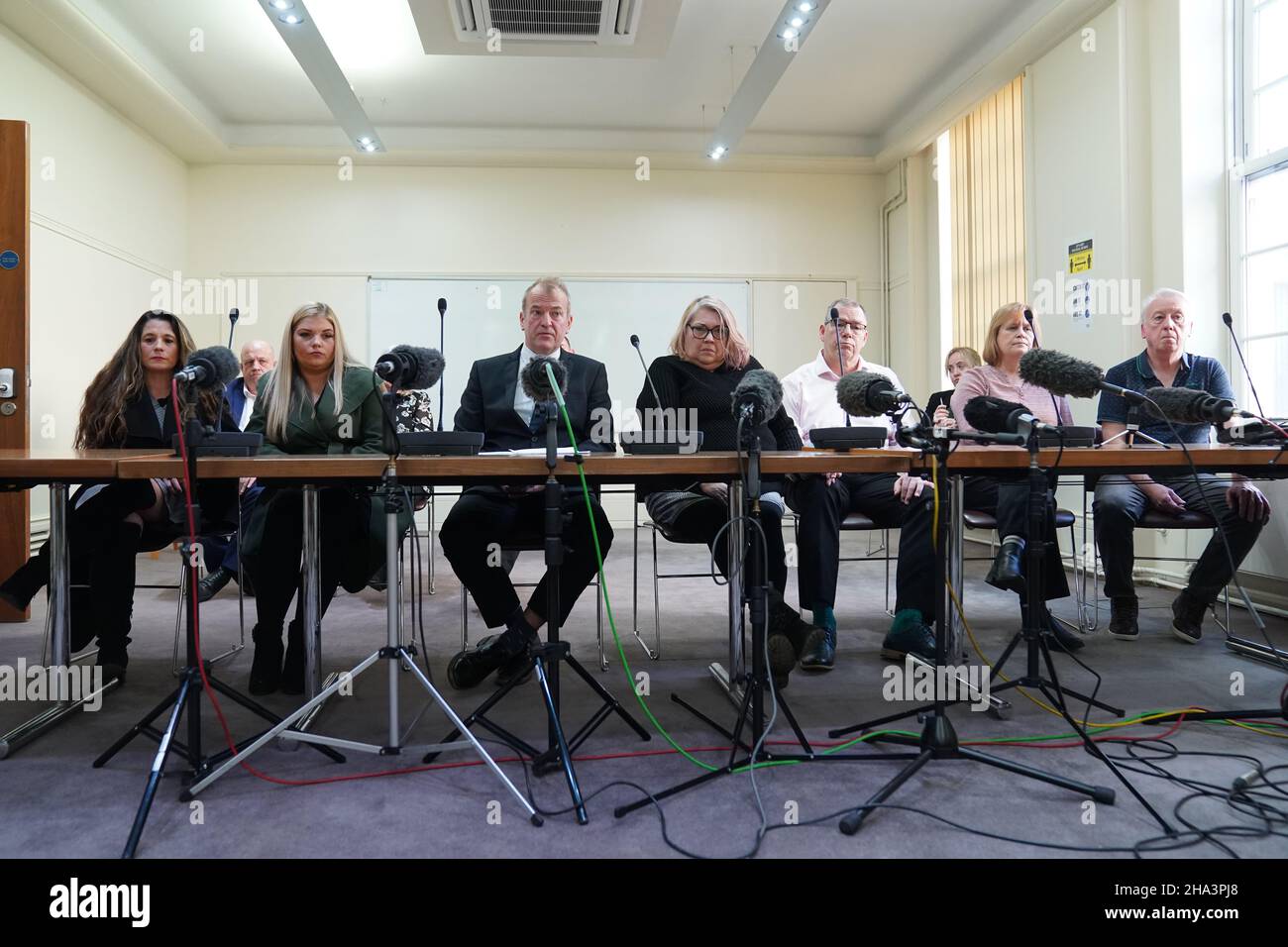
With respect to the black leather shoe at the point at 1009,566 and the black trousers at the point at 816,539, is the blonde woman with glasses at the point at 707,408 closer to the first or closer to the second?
the black trousers at the point at 816,539

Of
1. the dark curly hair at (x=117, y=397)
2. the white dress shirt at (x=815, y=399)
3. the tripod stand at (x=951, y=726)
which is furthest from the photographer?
the white dress shirt at (x=815, y=399)

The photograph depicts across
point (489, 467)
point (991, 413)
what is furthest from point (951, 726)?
point (489, 467)

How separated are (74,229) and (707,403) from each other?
4.24 m

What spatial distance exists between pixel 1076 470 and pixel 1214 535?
1321 mm

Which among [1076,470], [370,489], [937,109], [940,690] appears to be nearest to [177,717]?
[370,489]

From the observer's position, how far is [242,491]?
8.54 ft

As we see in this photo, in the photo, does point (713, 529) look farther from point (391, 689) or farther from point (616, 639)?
point (391, 689)

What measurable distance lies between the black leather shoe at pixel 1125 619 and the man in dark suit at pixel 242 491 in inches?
114

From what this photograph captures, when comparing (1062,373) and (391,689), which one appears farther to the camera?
(1062,373)

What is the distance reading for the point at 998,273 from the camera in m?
5.14

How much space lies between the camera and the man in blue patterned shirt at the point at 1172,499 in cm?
275

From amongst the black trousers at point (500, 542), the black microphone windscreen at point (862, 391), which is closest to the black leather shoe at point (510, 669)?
the black trousers at point (500, 542)

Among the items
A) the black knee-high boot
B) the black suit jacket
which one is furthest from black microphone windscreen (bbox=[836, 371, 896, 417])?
the black knee-high boot

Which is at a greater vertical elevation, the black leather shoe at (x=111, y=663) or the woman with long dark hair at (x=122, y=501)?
the woman with long dark hair at (x=122, y=501)
